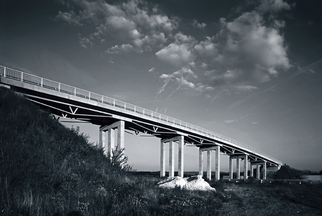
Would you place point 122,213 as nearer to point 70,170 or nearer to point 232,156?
point 70,170

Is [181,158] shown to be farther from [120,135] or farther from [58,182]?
[58,182]

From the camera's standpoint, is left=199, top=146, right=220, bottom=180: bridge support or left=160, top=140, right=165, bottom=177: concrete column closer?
left=160, top=140, right=165, bottom=177: concrete column

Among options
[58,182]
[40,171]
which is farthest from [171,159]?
[40,171]

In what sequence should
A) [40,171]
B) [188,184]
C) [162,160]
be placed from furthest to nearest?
[162,160] → [188,184] → [40,171]

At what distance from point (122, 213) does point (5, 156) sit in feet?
14.9

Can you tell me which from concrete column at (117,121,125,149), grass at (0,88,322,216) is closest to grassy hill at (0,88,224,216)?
grass at (0,88,322,216)

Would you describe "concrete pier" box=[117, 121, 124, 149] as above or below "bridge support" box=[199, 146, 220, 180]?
above

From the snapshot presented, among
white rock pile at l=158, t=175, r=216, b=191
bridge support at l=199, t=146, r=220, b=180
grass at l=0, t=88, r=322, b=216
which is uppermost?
grass at l=0, t=88, r=322, b=216

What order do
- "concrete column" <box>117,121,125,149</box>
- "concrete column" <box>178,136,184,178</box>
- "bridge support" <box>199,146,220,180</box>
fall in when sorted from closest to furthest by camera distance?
1. "concrete column" <box>117,121,125,149</box>
2. "concrete column" <box>178,136,184,178</box>
3. "bridge support" <box>199,146,220,180</box>

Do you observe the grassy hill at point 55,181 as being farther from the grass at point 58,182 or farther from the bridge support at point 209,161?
the bridge support at point 209,161

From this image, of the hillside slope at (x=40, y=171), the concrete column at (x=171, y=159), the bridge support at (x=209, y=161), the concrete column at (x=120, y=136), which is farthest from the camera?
the bridge support at (x=209, y=161)

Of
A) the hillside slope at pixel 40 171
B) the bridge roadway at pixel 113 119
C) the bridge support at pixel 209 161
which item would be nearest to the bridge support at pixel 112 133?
the bridge roadway at pixel 113 119

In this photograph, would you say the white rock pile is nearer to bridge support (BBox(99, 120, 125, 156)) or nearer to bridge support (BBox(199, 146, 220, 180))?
bridge support (BBox(99, 120, 125, 156))

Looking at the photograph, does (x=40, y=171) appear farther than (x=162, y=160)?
No
